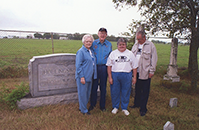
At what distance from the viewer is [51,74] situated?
13.5ft

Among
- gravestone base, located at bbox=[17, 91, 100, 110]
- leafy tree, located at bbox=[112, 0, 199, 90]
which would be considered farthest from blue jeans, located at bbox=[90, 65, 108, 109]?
leafy tree, located at bbox=[112, 0, 199, 90]

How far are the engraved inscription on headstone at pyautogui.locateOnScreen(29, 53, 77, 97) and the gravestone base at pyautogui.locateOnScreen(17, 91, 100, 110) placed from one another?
0.50 feet

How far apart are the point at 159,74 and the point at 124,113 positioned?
5578 mm

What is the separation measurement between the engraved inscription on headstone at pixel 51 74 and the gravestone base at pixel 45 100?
151 mm

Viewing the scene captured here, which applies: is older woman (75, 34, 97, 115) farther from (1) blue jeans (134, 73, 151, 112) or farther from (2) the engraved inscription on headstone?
(1) blue jeans (134, 73, 151, 112)

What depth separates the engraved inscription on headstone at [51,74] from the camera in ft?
12.9

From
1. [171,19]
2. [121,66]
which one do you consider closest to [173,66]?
[171,19]

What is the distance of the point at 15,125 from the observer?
10.2ft

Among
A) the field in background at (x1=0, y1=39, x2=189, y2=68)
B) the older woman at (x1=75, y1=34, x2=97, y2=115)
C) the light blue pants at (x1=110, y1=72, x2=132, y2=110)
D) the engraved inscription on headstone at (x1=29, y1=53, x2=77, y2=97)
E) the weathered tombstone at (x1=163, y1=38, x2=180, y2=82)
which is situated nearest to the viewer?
the older woman at (x1=75, y1=34, x2=97, y2=115)

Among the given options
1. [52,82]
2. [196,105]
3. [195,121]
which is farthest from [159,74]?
[52,82]

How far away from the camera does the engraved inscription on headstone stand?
3938mm

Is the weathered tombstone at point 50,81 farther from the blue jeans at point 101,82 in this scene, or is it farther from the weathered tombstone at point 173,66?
the weathered tombstone at point 173,66

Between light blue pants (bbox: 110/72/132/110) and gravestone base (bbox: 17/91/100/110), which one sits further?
gravestone base (bbox: 17/91/100/110)

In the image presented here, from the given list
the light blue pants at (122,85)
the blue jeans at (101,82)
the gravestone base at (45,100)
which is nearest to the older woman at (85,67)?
the blue jeans at (101,82)
